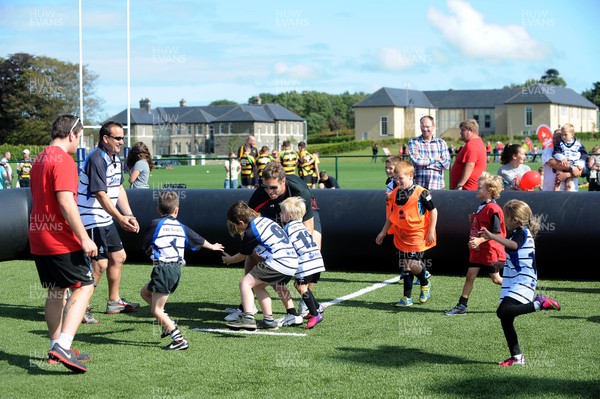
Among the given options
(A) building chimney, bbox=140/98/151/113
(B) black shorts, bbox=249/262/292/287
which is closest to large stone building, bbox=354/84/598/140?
(A) building chimney, bbox=140/98/151/113

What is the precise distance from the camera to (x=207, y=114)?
417 ft

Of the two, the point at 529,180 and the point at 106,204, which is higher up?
the point at 529,180

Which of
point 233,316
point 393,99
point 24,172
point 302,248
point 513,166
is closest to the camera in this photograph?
point 302,248

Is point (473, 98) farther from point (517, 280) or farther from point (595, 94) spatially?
point (517, 280)

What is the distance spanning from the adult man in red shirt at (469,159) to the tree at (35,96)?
240 ft

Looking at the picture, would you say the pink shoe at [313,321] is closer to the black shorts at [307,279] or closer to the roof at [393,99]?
the black shorts at [307,279]

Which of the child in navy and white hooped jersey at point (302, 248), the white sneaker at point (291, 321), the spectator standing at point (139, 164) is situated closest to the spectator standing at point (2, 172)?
the spectator standing at point (139, 164)

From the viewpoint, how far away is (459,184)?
11445 millimetres

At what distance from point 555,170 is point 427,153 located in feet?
9.52

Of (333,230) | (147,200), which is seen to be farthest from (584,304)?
(147,200)

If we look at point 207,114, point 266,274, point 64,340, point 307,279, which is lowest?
point 64,340

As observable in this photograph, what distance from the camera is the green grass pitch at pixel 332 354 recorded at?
225 inches

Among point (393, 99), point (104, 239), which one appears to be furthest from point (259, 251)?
point (393, 99)

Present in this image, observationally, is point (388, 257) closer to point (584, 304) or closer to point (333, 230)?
point (333, 230)
